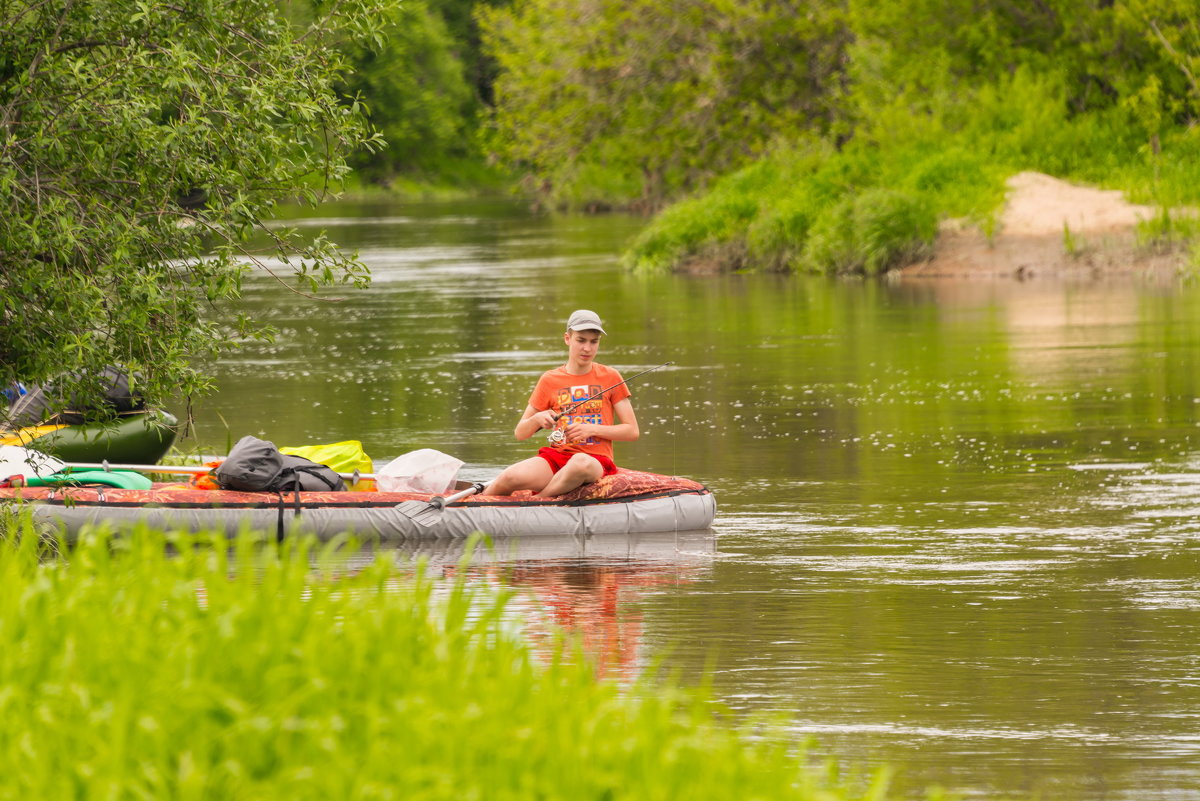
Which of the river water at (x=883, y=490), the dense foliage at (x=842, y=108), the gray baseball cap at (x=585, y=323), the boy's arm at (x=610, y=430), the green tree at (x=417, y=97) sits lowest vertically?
the river water at (x=883, y=490)

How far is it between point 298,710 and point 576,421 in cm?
626

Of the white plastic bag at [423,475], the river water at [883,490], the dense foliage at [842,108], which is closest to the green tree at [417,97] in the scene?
the dense foliage at [842,108]

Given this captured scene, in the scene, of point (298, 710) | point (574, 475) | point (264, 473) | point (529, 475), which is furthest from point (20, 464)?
point (298, 710)

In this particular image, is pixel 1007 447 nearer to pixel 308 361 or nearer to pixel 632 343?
pixel 632 343

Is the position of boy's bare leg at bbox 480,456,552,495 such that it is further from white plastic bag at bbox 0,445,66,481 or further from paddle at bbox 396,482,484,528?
white plastic bag at bbox 0,445,66,481

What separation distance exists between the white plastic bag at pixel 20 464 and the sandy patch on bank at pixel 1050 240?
22535 millimetres

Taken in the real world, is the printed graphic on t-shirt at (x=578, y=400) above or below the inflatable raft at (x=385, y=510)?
above

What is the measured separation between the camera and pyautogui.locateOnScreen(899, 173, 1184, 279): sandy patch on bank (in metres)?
31.8

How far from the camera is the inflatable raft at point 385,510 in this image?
1104 centimetres

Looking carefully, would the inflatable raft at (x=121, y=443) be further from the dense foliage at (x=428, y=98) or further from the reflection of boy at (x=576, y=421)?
the dense foliage at (x=428, y=98)

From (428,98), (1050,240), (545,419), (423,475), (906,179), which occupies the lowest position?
(423,475)

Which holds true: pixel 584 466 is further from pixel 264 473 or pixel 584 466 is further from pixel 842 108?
pixel 842 108

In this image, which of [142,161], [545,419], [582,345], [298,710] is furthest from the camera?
[582,345]

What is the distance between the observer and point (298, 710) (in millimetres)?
5141
